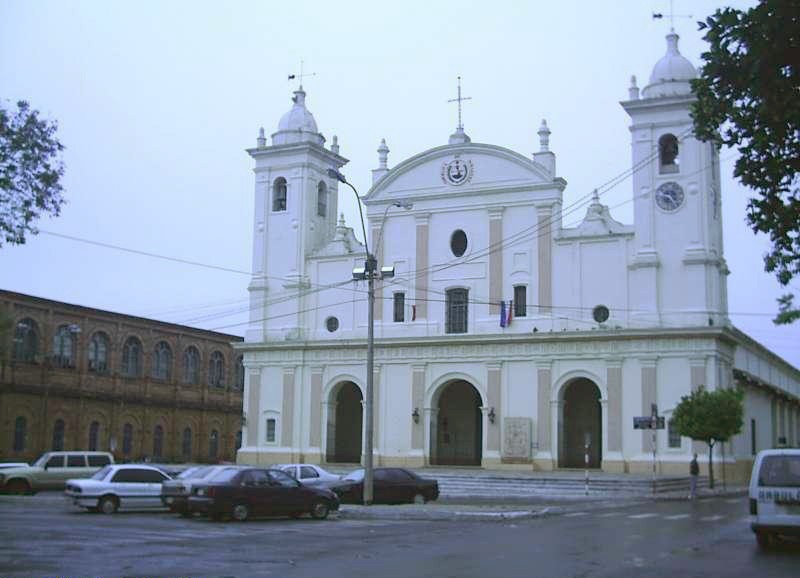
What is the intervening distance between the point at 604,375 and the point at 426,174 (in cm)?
1328

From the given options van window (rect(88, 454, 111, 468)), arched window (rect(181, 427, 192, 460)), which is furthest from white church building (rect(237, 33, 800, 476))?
van window (rect(88, 454, 111, 468))

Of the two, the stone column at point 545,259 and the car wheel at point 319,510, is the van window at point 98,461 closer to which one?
the car wheel at point 319,510

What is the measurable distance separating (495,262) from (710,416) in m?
13.1

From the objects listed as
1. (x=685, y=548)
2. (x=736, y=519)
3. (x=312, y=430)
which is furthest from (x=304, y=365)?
(x=685, y=548)

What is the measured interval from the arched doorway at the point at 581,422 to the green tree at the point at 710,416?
7.38 metres

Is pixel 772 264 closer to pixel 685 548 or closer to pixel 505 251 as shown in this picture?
pixel 685 548

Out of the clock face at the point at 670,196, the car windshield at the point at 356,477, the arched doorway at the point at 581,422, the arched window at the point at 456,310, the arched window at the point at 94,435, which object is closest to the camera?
the car windshield at the point at 356,477

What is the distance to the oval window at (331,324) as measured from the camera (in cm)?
5309

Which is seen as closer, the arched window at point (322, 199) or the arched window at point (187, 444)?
the arched window at point (322, 199)

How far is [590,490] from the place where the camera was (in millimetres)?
38312

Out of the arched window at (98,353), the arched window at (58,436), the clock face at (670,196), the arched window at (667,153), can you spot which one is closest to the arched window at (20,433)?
the arched window at (58,436)

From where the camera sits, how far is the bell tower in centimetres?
5394

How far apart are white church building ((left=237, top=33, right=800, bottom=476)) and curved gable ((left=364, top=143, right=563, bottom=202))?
0.09 metres

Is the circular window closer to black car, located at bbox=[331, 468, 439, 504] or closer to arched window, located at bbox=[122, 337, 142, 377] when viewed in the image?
black car, located at bbox=[331, 468, 439, 504]
